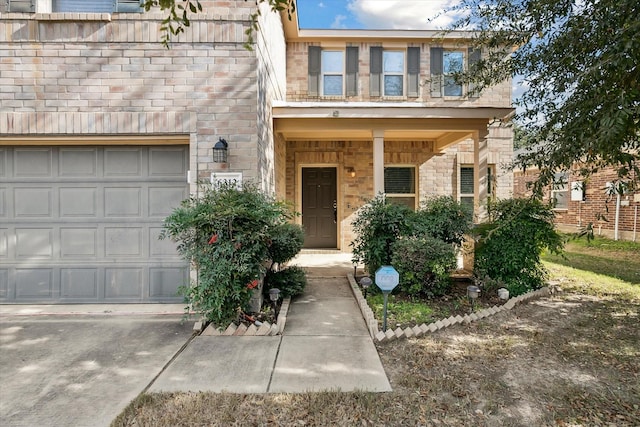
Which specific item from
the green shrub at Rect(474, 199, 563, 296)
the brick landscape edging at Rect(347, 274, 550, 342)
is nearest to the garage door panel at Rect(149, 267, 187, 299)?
the brick landscape edging at Rect(347, 274, 550, 342)

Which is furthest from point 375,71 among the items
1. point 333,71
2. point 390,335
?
point 390,335

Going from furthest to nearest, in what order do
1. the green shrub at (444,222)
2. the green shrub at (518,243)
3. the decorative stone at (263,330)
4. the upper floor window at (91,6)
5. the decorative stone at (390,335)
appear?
the green shrub at (444,222), the green shrub at (518,243), the upper floor window at (91,6), the decorative stone at (263,330), the decorative stone at (390,335)

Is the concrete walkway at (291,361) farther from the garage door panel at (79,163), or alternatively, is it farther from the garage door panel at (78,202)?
the garage door panel at (79,163)

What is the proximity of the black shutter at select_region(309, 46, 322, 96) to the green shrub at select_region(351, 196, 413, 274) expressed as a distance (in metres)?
4.54

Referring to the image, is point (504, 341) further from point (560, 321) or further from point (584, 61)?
point (584, 61)

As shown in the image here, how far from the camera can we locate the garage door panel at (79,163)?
4746mm

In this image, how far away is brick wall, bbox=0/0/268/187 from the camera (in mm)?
4402

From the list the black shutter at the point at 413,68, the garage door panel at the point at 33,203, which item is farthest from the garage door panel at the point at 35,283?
the black shutter at the point at 413,68

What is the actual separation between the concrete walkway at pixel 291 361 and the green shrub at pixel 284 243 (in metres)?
0.77

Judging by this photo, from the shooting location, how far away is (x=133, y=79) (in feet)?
14.7

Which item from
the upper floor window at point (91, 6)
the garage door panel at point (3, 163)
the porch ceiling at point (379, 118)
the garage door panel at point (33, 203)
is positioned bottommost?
the garage door panel at point (33, 203)

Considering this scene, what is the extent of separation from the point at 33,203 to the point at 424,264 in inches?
204

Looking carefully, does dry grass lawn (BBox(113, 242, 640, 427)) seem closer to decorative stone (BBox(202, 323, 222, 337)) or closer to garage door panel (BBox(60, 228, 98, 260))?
decorative stone (BBox(202, 323, 222, 337))

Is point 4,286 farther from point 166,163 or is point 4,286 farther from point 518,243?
point 518,243
